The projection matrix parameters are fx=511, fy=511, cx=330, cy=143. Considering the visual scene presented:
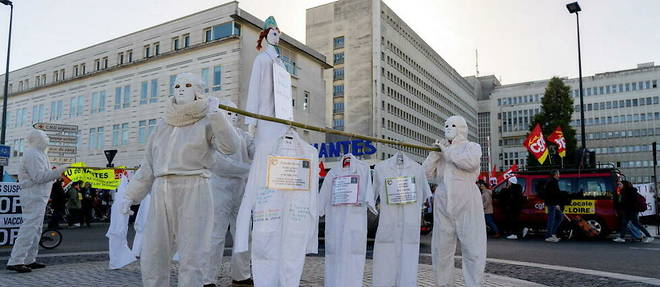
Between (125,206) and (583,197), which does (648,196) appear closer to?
(583,197)

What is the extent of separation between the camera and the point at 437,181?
6414 millimetres

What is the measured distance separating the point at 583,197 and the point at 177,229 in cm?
1441

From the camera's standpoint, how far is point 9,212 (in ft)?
38.8

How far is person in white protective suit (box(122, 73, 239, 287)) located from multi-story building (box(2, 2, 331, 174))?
3442 centimetres

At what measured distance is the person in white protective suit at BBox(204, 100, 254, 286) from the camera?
6000 mm

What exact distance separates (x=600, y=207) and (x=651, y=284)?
8.83 metres

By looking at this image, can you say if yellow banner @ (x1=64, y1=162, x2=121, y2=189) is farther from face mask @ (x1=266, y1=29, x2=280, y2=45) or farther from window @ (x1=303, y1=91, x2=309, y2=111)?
window @ (x1=303, y1=91, x2=309, y2=111)

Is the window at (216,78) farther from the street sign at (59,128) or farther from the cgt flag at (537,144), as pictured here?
the cgt flag at (537,144)

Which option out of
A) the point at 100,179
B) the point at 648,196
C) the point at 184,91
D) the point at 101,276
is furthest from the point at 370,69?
the point at 184,91

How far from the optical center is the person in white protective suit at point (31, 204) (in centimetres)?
795

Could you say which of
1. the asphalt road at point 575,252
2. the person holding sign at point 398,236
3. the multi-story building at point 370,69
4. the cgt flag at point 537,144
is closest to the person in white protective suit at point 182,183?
the person holding sign at point 398,236

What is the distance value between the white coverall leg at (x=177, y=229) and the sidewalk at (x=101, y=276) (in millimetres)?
2595

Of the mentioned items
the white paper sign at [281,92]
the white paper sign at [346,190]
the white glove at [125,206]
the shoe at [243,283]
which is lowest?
the shoe at [243,283]

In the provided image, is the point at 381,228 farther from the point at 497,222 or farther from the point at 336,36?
the point at 336,36
